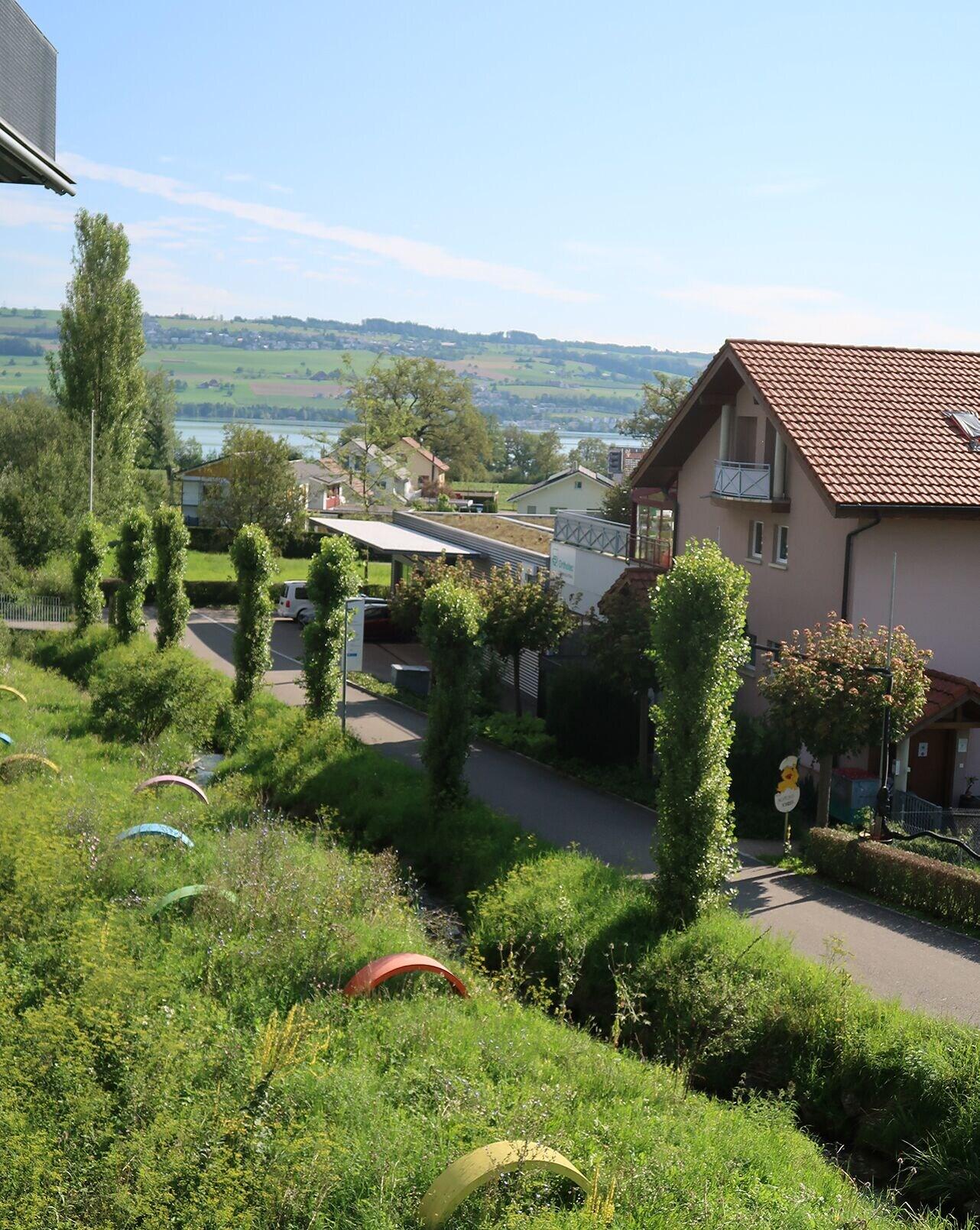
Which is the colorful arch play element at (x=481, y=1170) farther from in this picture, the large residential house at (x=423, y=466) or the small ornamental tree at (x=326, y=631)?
the large residential house at (x=423, y=466)

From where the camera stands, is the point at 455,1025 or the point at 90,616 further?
the point at 90,616

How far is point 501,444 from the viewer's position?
159875 millimetres

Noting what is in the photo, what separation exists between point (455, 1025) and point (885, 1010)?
405cm

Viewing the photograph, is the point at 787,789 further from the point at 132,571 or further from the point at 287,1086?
the point at 132,571

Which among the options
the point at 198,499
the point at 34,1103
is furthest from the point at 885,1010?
the point at 198,499

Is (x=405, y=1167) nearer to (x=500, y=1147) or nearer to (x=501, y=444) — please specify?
(x=500, y=1147)

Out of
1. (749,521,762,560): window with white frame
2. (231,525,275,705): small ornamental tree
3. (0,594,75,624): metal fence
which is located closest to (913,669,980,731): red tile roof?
(749,521,762,560): window with white frame

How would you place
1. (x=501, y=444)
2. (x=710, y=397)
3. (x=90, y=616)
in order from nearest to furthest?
(x=710, y=397) < (x=90, y=616) < (x=501, y=444)

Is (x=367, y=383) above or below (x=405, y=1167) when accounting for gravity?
above

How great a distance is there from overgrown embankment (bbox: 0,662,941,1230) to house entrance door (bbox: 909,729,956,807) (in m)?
12.4

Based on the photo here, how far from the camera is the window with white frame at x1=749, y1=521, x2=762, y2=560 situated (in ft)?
90.9

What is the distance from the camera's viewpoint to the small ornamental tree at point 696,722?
14367mm

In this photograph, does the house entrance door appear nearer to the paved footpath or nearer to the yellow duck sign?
the paved footpath

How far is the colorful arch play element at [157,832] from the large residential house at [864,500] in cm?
1197
